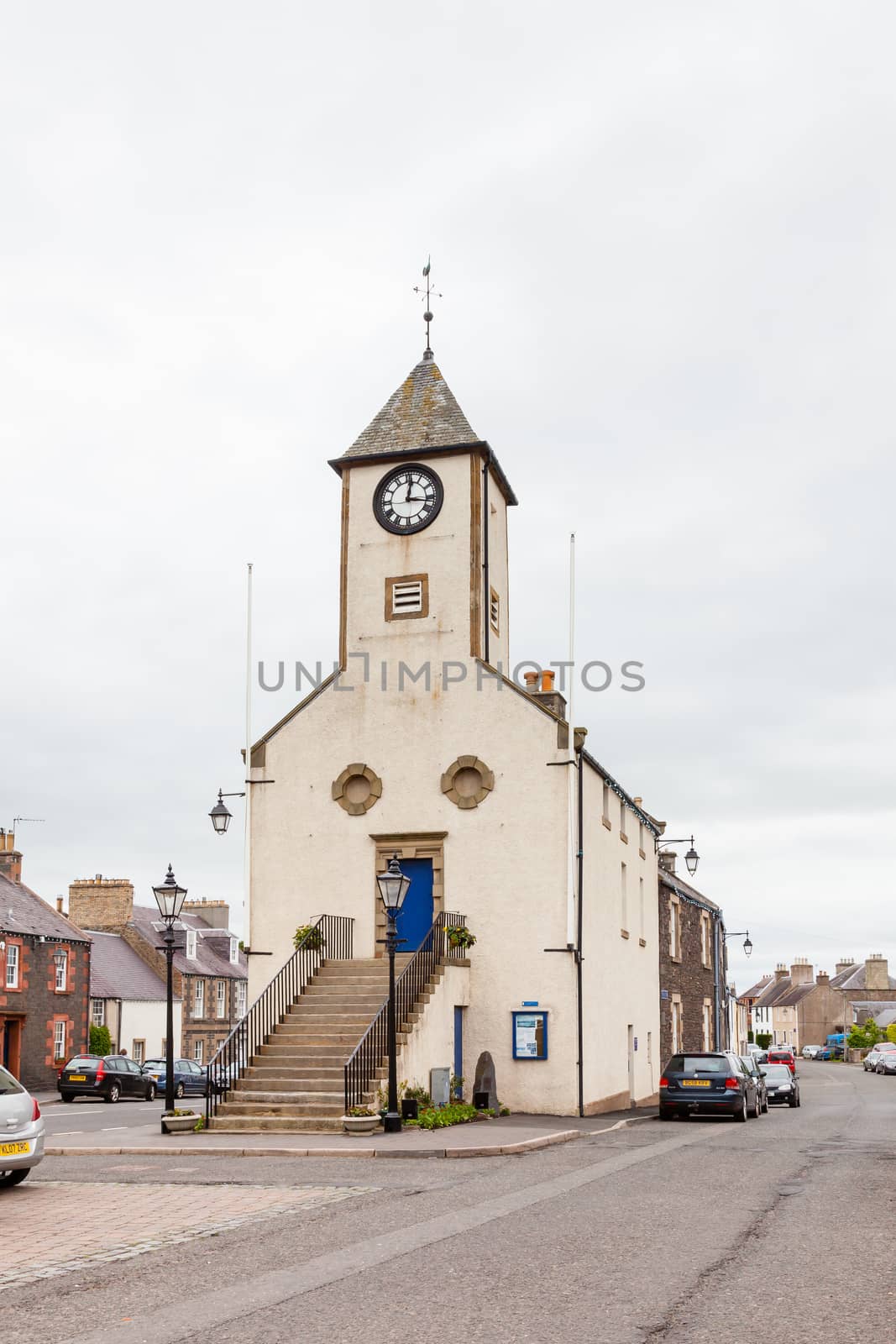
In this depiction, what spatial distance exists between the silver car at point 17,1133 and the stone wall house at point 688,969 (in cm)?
2471

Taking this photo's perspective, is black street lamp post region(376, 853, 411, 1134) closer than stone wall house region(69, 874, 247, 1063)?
Yes

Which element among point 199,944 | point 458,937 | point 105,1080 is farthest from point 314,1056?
point 199,944

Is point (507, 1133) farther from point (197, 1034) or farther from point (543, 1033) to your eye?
point (197, 1034)

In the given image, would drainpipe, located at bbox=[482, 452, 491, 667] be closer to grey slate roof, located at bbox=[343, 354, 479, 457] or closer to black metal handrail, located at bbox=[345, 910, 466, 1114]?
grey slate roof, located at bbox=[343, 354, 479, 457]

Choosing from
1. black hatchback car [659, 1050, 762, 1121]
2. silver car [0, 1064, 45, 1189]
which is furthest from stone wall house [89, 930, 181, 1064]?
silver car [0, 1064, 45, 1189]

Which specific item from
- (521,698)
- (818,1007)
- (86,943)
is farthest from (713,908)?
(818,1007)

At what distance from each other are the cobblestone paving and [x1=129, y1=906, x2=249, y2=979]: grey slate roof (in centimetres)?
4433

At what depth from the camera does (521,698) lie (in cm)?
2553

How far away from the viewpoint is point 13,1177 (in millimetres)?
13094

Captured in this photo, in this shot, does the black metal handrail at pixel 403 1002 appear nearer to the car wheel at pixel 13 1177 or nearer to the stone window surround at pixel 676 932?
the car wheel at pixel 13 1177

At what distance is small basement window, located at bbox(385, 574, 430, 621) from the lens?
27.0 meters

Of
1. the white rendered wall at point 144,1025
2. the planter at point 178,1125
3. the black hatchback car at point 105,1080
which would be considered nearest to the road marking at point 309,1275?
the planter at point 178,1125

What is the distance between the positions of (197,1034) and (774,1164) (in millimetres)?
46882

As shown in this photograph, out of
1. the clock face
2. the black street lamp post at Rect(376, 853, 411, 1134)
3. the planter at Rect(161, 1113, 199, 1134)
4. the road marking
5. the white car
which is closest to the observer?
the road marking
